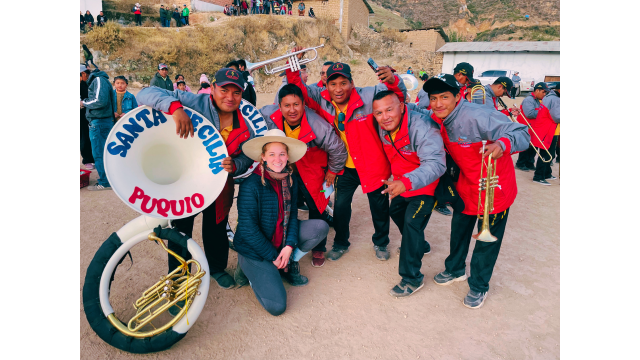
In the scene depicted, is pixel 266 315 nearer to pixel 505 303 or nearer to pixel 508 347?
pixel 508 347

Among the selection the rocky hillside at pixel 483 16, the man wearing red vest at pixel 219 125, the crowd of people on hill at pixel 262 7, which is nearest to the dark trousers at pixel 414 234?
the man wearing red vest at pixel 219 125

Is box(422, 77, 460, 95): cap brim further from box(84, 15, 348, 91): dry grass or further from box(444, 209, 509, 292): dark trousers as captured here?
box(84, 15, 348, 91): dry grass

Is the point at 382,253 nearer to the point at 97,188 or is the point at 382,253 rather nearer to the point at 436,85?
the point at 436,85

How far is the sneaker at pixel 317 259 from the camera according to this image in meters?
4.01

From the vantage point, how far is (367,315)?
125 inches

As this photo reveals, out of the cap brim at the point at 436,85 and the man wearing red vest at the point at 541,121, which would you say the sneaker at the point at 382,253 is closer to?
the cap brim at the point at 436,85

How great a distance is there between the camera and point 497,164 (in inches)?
118

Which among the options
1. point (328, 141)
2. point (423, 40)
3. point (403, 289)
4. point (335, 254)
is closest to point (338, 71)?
point (328, 141)

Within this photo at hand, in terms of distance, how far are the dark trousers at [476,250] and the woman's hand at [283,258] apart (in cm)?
179

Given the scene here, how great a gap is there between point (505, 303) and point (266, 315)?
2395mm

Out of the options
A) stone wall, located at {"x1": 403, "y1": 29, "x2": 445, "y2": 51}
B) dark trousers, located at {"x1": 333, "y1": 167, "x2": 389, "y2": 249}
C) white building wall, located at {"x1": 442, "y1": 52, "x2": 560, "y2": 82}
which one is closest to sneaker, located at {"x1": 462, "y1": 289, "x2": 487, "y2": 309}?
dark trousers, located at {"x1": 333, "y1": 167, "x2": 389, "y2": 249}

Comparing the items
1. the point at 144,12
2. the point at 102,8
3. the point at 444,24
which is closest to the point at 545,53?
the point at 444,24

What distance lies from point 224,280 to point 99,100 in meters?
4.46

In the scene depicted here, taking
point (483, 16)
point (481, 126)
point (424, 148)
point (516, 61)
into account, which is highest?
point (483, 16)
